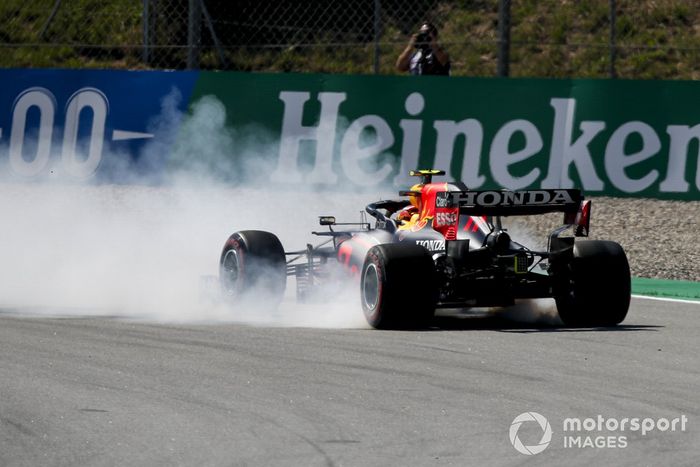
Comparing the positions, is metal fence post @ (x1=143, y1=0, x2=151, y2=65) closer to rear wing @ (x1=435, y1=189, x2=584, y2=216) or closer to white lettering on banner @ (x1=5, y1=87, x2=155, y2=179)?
white lettering on banner @ (x1=5, y1=87, x2=155, y2=179)

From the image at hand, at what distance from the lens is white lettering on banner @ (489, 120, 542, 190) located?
15.5 metres

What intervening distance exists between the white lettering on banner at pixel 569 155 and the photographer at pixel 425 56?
1.85 metres

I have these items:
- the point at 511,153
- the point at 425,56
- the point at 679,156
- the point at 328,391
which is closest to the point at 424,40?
the point at 425,56

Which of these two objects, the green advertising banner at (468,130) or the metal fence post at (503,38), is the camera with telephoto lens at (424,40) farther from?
the metal fence post at (503,38)

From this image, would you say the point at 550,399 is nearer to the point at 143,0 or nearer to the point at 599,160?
the point at 599,160

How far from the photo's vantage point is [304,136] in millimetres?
16312

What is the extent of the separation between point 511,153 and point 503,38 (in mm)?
1282

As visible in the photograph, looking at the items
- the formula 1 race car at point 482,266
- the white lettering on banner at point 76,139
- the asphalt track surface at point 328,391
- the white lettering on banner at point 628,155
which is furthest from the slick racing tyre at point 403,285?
the white lettering on banner at point 76,139

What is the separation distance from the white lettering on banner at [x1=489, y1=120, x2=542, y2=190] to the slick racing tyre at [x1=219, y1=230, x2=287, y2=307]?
4.98 meters

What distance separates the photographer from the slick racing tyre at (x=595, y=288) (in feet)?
33.5

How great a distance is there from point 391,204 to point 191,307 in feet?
5.85

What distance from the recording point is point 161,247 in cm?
1520

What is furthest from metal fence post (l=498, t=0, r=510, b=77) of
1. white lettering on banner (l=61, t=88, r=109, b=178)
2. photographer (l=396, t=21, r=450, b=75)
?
white lettering on banner (l=61, t=88, r=109, b=178)

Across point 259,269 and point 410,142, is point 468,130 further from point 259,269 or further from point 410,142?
point 259,269
